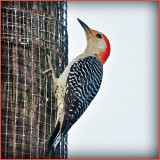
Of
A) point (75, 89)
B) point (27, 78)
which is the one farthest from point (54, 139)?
point (75, 89)

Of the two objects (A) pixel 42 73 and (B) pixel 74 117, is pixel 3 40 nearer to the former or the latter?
(A) pixel 42 73

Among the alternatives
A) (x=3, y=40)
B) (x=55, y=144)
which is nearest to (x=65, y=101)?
(x=55, y=144)

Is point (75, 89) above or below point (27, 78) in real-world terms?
below

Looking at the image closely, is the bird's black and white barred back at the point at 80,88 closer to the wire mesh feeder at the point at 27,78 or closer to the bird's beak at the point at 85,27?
the wire mesh feeder at the point at 27,78

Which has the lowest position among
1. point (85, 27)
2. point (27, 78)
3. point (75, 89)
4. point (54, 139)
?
point (54, 139)

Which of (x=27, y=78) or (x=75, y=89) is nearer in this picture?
(x=27, y=78)

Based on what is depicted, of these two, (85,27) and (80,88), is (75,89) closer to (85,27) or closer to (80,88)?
(80,88)

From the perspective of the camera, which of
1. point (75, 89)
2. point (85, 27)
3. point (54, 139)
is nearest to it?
point (54, 139)

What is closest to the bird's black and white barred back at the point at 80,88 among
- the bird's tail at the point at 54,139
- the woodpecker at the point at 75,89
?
the woodpecker at the point at 75,89
